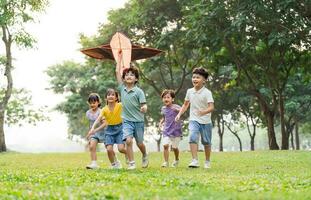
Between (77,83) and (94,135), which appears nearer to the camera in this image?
(94,135)

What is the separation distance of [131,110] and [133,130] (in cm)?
43

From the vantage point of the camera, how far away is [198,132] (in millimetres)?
12148

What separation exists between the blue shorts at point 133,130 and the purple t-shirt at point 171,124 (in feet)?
5.84

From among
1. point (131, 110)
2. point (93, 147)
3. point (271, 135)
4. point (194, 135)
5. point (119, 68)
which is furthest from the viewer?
point (271, 135)

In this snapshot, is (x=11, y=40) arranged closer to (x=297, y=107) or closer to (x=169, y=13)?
(x=169, y=13)

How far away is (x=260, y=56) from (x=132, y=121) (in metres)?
19.4

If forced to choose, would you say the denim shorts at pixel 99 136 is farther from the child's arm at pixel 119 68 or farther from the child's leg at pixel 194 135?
the child's leg at pixel 194 135

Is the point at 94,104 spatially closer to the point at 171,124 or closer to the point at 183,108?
the point at 171,124

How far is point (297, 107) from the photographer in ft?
127

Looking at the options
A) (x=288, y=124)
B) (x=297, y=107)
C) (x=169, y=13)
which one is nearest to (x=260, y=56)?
(x=169, y=13)

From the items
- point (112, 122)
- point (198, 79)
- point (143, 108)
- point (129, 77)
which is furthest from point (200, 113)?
point (112, 122)

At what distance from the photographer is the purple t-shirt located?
535 inches

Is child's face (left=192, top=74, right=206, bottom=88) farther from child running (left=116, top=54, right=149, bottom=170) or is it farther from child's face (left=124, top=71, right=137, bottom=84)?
child's face (left=124, top=71, right=137, bottom=84)

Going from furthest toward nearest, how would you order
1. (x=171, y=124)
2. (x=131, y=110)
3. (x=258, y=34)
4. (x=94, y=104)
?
1. (x=258, y=34)
2. (x=171, y=124)
3. (x=94, y=104)
4. (x=131, y=110)
